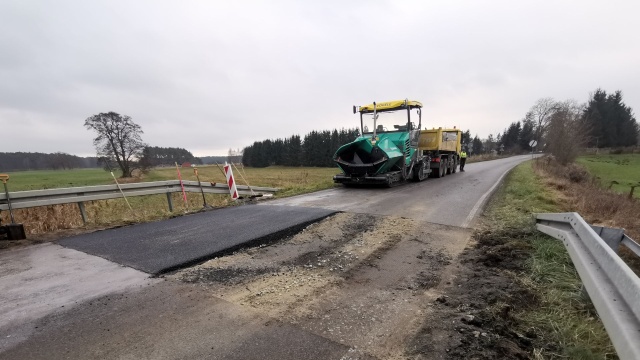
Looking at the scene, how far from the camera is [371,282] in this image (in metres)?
3.60

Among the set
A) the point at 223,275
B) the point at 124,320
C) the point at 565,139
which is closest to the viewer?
the point at 124,320

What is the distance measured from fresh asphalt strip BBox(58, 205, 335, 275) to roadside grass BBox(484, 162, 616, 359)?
11.4ft

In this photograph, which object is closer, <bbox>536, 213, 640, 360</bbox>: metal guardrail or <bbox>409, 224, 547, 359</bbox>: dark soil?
<bbox>536, 213, 640, 360</bbox>: metal guardrail

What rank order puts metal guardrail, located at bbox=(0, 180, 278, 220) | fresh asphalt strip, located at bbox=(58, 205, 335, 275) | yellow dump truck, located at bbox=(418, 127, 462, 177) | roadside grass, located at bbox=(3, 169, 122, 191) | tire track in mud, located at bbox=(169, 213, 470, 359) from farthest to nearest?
roadside grass, located at bbox=(3, 169, 122, 191), yellow dump truck, located at bbox=(418, 127, 462, 177), metal guardrail, located at bbox=(0, 180, 278, 220), fresh asphalt strip, located at bbox=(58, 205, 335, 275), tire track in mud, located at bbox=(169, 213, 470, 359)

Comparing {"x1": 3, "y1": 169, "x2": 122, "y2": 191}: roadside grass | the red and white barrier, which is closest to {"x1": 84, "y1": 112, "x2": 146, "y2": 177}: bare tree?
{"x1": 3, "y1": 169, "x2": 122, "y2": 191}: roadside grass

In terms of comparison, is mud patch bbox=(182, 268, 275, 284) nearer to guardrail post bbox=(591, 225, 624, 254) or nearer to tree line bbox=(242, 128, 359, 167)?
guardrail post bbox=(591, 225, 624, 254)

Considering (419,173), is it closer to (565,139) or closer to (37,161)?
(565,139)

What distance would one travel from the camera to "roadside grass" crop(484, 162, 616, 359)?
2324 mm

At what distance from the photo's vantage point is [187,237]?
525 centimetres

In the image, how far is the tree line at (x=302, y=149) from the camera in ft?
235

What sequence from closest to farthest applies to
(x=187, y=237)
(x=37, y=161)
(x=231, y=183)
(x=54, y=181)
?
(x=187, y=237) → (x=231, y=183) → (x=54, y=181) → (x=37, y=161)

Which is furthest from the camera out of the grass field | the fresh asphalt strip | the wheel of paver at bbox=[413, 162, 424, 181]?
the grass field

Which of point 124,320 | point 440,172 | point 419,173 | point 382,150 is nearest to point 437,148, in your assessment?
point 440,172

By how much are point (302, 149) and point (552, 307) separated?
3000 inches
